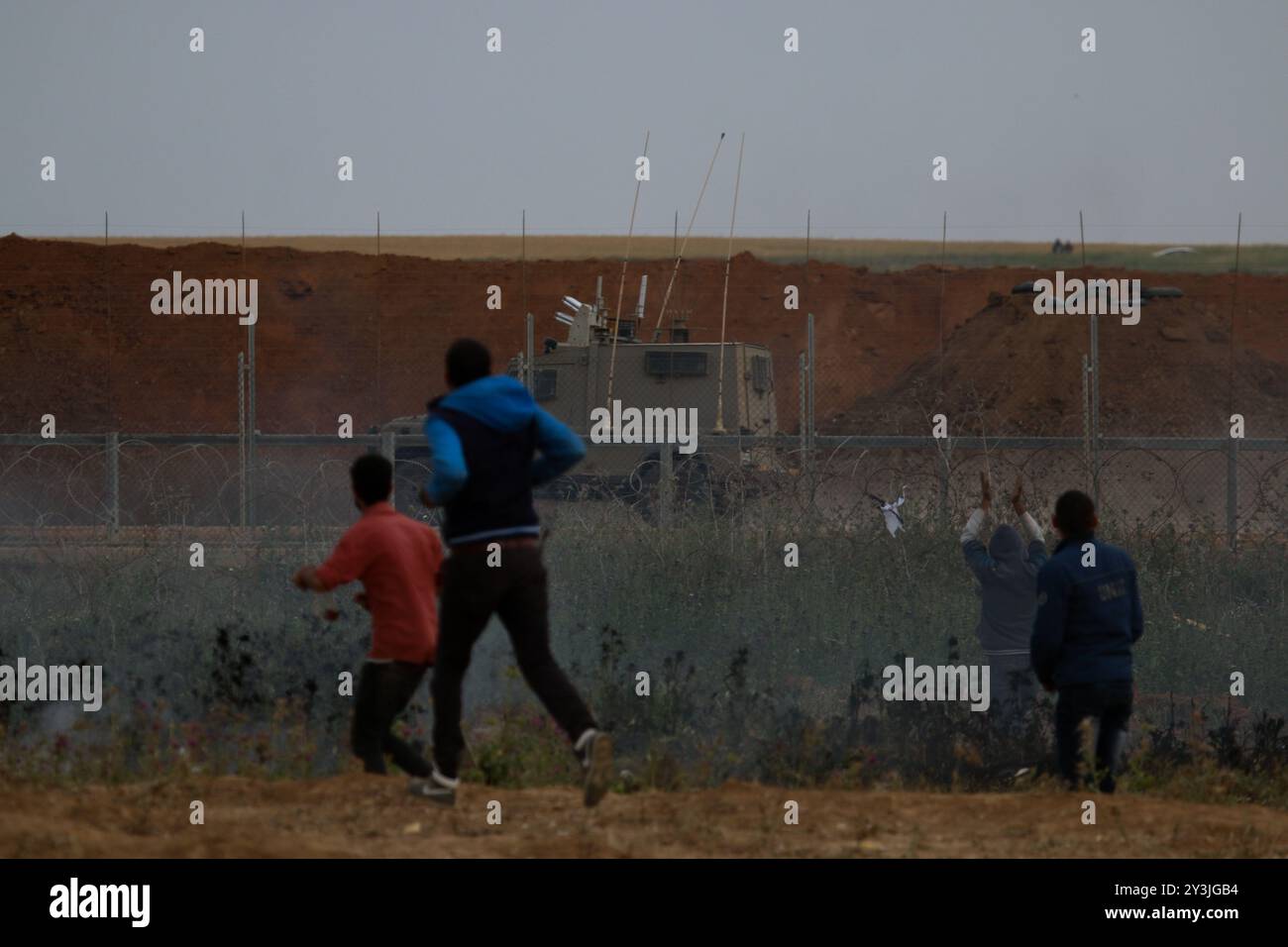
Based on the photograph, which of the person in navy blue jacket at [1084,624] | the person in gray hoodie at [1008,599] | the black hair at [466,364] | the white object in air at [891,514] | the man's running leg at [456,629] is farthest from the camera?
the white object in air at [891,514]

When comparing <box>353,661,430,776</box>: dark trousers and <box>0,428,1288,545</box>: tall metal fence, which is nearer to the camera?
<box>353,661,430,776</box>: dark trousers

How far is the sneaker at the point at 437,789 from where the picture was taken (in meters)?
6.65

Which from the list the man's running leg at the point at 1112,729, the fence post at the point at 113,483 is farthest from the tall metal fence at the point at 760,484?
the man's running leg at the point at 1112,729

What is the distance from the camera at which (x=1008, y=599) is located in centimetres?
927

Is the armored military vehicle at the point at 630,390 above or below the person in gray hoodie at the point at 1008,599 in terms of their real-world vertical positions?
above

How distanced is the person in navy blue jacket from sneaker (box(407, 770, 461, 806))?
2659 millimetres

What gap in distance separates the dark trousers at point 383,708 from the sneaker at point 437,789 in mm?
135

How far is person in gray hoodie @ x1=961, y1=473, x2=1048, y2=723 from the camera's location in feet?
29.6

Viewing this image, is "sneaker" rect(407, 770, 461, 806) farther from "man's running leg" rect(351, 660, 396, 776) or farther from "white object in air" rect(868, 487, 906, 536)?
"white object in air" rect(868, 487, 906, 536)

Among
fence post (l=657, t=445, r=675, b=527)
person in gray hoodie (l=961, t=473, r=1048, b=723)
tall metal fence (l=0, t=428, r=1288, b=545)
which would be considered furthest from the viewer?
fence post (l=657, t=445, r=675, b=527)

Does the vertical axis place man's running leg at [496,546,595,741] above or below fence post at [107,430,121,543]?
below

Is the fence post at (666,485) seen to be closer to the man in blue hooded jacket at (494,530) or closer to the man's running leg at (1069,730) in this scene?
the man's running leg at (1069,730)

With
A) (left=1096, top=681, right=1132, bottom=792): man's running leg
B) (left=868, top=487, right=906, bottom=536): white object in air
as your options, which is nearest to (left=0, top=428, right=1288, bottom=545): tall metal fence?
(left=868, top=487, right=906, bottom=536): white object in air
